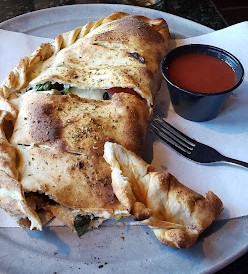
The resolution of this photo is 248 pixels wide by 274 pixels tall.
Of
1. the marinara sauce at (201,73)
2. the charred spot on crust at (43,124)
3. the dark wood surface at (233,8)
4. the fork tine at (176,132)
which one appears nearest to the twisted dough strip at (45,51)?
the charred spot on crust at (43,124)

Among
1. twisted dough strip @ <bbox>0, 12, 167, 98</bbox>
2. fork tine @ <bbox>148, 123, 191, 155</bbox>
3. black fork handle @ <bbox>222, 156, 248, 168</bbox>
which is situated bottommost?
black fork handle @ <bbox>222, 156, 248, 168</bbox>

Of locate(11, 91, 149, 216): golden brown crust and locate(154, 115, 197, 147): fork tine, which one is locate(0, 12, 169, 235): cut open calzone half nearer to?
locate(11, 91, 149, 216): golden brown crust

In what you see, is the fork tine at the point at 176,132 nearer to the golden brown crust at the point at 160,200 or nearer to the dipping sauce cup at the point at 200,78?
the dipping sauce cup at the point at 200,78

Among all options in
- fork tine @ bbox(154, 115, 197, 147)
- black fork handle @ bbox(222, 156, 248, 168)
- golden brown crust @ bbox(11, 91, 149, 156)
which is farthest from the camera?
fork tine @ bbox(154, 115, 197, 147)

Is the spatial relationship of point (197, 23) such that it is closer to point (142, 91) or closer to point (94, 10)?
point (94, 10)

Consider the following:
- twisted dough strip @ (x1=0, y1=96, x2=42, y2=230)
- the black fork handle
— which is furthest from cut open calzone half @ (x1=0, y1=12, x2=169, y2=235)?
the black fork handle
